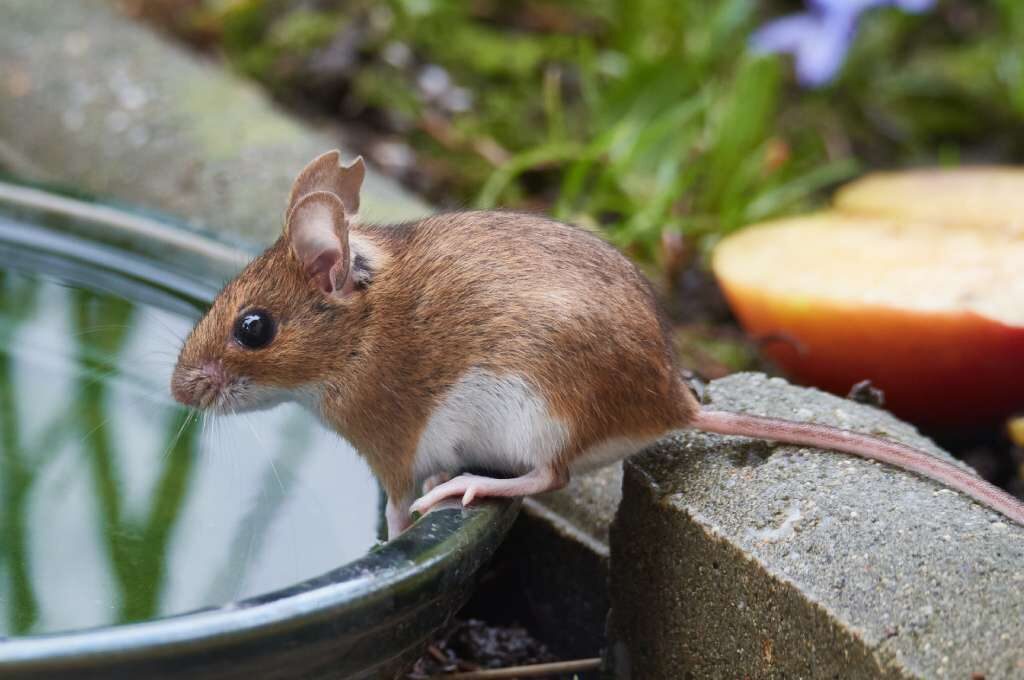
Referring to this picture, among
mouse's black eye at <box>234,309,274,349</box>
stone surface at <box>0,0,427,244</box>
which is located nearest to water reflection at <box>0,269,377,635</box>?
mouse's black eye at <box>234,309,274,349</box>

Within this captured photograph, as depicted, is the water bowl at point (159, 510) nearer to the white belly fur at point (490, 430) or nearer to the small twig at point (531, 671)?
the white belly fur at point (490, 430)

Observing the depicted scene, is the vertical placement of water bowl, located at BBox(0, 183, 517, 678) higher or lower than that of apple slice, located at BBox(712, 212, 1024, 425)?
higher

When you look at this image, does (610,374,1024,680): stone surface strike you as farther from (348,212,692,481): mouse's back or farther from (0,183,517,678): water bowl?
(0,183,517,678): water bowl

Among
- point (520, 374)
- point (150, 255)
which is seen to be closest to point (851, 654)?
point (520, 374)

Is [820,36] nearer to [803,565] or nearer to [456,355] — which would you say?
[456,355]

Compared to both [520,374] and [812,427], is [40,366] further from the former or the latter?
[812,427]

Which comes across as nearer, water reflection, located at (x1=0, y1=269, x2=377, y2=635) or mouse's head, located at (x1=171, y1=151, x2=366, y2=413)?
water reflection, located at (x1=0, y1=269, x2=377, y2=635)

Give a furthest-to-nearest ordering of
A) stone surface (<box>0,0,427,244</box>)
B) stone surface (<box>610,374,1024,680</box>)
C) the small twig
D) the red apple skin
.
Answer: stone surface (<box>0,0,427,244</box>) → the red apple skin → the small twig → stone surface (<box>610,374,1024,680</box>)
